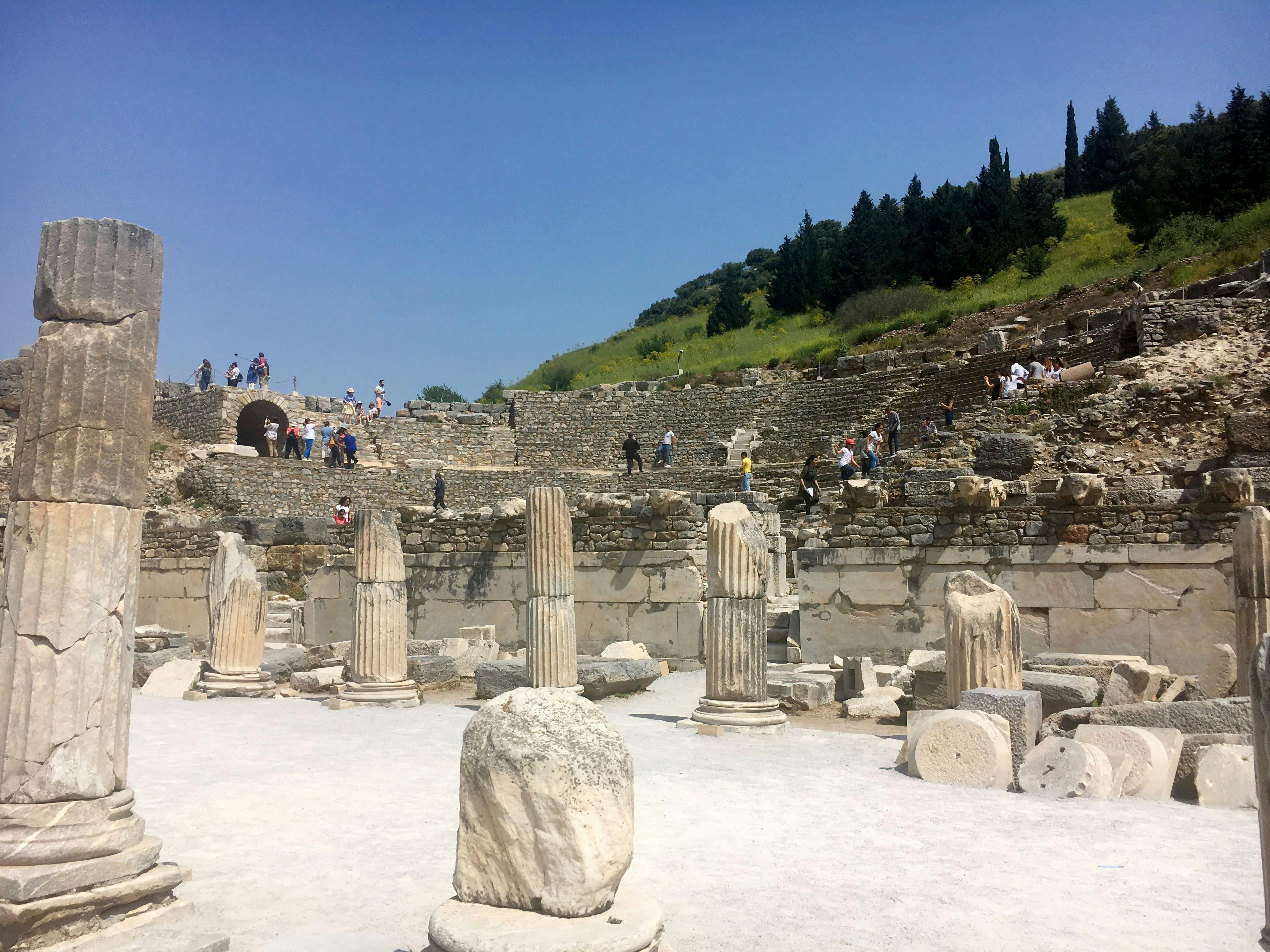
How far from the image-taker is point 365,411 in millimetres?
39031

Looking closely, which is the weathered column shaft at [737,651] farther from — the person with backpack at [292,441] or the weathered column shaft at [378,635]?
the person with backpack at [292,441]

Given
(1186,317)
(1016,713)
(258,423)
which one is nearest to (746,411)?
(1186,317)

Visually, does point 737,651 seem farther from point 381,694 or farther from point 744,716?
point 381,694

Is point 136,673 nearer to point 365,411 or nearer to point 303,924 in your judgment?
point 303,924

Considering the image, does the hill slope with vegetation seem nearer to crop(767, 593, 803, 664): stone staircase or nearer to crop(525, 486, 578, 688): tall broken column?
crop(767, 593, 803, 664): stone staircase

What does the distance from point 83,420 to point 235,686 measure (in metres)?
8.44

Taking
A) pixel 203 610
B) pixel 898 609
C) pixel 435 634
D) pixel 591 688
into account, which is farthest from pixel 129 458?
pixel 203 610

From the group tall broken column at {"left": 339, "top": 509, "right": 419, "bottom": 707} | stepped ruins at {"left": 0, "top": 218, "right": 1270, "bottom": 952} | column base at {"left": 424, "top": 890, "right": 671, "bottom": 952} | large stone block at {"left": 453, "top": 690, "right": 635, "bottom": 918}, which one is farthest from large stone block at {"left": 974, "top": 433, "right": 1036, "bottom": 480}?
column base at {"left": 424, "top": 890, "right": 671, "bottom": 952}

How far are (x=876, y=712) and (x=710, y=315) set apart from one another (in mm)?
50747

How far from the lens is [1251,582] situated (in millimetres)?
8078

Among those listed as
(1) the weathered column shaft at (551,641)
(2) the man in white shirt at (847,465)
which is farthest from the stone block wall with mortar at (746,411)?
(1) the weathered column shaft at (551,641)

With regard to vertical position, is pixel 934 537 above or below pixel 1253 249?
below

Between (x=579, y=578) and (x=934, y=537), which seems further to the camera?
(x=579, y=578)

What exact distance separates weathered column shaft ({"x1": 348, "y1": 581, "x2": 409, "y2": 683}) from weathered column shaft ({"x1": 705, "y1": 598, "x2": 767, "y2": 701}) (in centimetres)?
408
